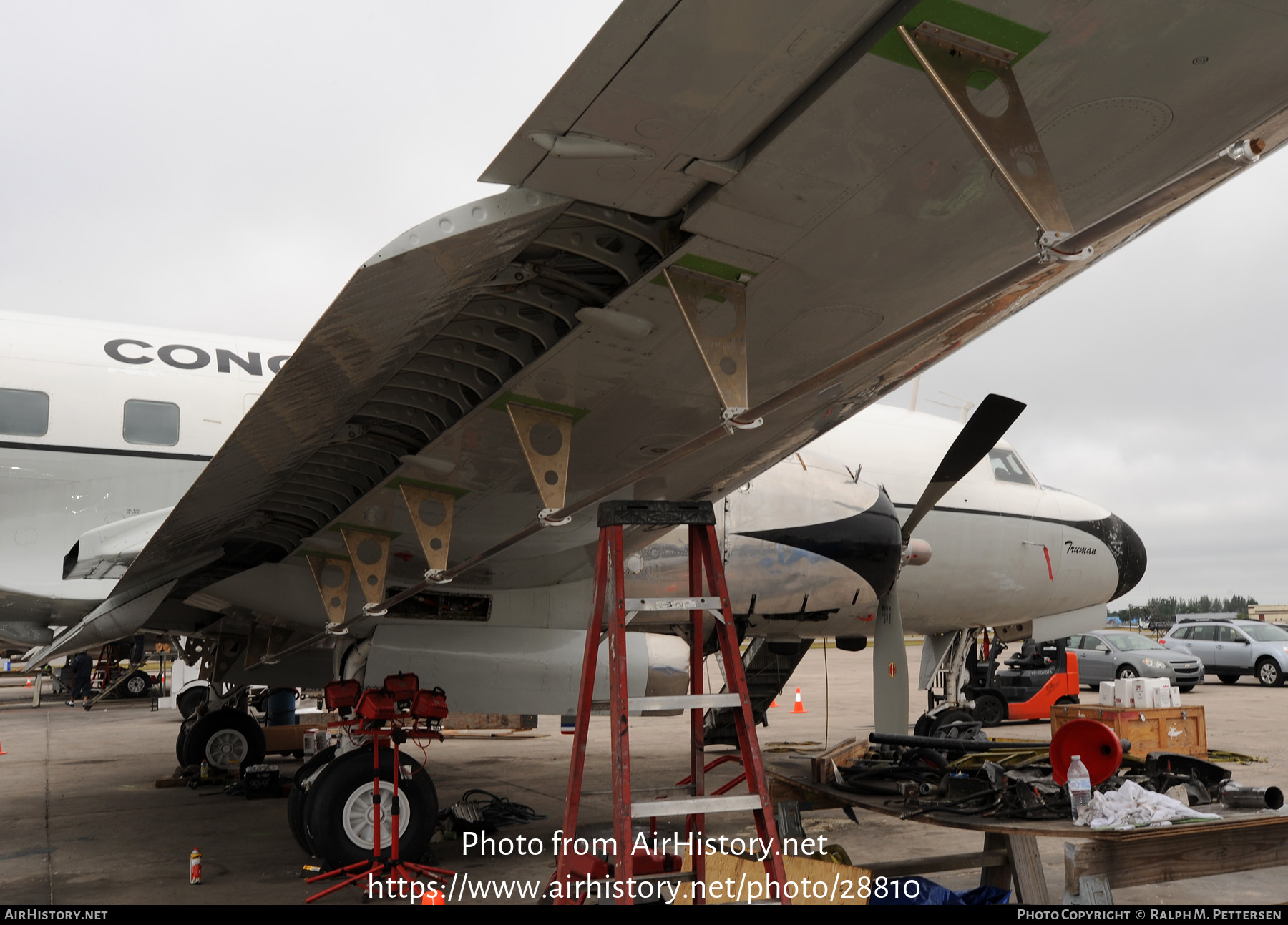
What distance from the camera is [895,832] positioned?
7211 millimetres

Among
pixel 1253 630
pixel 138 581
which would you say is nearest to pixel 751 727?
pixel 138 581

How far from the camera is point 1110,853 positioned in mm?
3955

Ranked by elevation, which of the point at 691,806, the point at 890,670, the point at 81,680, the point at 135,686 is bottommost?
the point at 135,686

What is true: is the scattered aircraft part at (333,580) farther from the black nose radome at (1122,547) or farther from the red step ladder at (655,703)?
the black nose radome at (1122,547)

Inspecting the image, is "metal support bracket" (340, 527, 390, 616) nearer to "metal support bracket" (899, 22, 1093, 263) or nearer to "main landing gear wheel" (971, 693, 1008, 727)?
"metal support bracket" (899, 22, 1093, 263)

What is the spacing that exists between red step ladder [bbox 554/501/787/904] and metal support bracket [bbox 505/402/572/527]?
0.23m

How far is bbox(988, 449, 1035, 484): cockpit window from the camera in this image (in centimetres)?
1127

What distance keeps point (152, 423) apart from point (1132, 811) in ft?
25.8

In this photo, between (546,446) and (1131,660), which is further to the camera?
(1131,660)

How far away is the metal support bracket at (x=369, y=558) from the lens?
A: 5.95 metres

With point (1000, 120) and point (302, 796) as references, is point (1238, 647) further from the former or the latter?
point (1000, 120)

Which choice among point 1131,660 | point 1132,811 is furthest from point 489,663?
point 1131,660

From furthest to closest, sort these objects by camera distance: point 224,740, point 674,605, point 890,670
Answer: point 224,740
point 890,670
point 674,605

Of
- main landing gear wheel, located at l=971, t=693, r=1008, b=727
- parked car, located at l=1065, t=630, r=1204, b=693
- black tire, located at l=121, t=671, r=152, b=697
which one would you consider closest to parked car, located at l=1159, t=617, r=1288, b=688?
parked car, located at l=1065, t=630, r=1204, b=693
